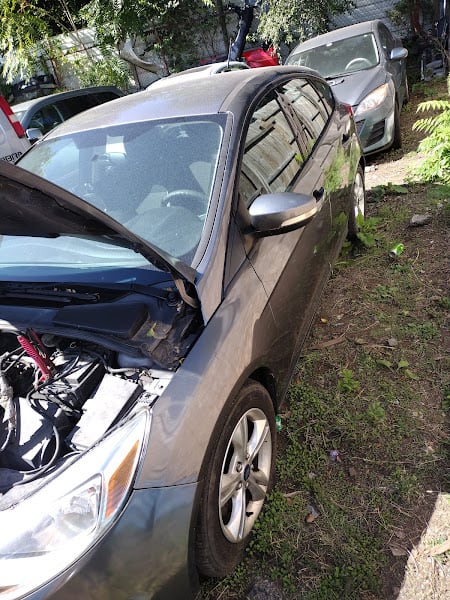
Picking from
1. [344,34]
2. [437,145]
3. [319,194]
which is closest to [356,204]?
[437,145]

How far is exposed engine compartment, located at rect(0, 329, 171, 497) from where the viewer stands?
1.49 meters

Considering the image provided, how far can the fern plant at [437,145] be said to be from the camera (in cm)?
432

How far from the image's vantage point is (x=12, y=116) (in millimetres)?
5848

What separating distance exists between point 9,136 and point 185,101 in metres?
4.28

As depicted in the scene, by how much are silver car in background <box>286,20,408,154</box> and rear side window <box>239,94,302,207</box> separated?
3.09 metres

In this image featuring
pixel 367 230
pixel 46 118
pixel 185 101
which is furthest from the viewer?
pixel 46 118

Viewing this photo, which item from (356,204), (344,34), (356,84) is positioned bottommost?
(356,204)

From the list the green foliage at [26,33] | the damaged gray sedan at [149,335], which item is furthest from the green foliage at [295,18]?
the damaged gray sedan at [149,335]

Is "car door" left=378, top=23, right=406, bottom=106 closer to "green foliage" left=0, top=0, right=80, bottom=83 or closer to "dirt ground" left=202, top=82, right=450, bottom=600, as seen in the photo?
"dirt ground" left=202, top=82, right=450, bottom=600

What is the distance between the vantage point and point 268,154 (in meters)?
2.44

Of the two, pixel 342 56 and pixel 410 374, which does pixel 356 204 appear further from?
pixel 342 56

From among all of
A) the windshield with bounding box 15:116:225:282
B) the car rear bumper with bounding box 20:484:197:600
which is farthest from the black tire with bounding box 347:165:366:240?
the car rear bumper with bounding box 20:484:197:600

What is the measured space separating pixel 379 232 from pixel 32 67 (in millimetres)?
11558

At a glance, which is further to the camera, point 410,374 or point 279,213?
point 410,374
